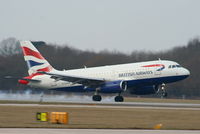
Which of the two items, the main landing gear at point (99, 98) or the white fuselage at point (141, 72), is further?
the main landing gear at point (99, 98)

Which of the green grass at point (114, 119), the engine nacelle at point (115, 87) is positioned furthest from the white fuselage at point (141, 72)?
the green grass at point (114, 119)

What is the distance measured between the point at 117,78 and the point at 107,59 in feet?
96.6

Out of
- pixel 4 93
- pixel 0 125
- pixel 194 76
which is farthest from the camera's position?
pixel 194 76

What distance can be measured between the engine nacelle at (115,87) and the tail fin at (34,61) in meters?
9.09

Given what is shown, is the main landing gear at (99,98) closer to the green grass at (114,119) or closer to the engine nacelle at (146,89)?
the engine nacelle at (146,89)

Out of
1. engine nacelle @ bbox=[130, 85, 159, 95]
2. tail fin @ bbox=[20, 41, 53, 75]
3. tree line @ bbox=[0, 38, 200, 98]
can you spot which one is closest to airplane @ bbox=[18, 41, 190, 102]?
engine nacelle @ bbox=[130, 85, 159, 95]

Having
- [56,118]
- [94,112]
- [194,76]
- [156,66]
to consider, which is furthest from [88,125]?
[194,76]

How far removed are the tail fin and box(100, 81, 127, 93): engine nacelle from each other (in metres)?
9.09

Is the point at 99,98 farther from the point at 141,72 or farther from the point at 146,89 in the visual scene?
the point at 141,72

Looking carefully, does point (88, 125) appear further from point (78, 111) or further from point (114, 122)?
point (78, 111)

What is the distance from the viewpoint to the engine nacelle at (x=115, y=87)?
214 ft

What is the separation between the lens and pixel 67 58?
96.9 m

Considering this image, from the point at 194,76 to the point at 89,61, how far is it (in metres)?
17.6

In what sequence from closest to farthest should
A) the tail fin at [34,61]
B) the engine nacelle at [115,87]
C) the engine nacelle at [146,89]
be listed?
the engine nacelle at [115,87]
the engine nacelle at [146,89]
the tail fin at [34,61]
